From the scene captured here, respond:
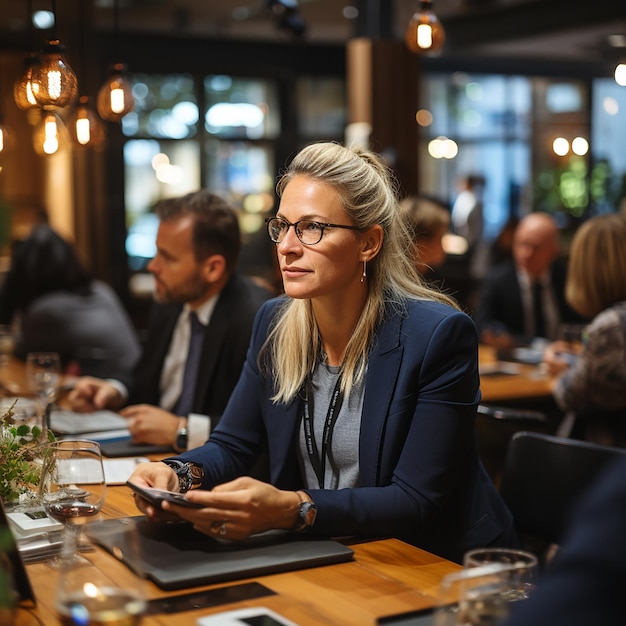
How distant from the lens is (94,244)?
11266mm

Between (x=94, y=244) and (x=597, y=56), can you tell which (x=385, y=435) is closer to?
(x=94, y=244)

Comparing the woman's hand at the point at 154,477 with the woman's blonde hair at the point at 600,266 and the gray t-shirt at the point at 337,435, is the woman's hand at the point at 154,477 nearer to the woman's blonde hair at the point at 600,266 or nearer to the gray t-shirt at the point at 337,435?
the gray t-shirt at the point at 337,435

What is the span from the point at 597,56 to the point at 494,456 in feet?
41.4

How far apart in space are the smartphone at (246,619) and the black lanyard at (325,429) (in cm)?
85

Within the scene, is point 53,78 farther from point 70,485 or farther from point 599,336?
point 599,336

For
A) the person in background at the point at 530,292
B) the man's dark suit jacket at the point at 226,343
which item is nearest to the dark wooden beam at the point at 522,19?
the person in background at the point at 530,292

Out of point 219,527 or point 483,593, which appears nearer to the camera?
point 483,593

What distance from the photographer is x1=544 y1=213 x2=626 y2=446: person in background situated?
3.83 metres

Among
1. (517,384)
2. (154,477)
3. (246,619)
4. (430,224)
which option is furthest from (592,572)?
(430,224)

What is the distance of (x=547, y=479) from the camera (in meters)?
2.51

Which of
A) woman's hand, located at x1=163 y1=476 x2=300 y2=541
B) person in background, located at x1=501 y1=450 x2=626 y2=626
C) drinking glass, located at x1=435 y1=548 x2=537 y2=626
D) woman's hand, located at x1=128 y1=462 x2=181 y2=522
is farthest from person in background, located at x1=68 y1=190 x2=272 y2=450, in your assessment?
person in background, located at x1=501 y1=450 x2=626 y2=626

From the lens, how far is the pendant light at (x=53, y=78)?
272cm

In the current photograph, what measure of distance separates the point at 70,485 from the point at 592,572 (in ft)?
3.98

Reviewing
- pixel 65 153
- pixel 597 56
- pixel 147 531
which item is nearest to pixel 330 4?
pixel 65 153
